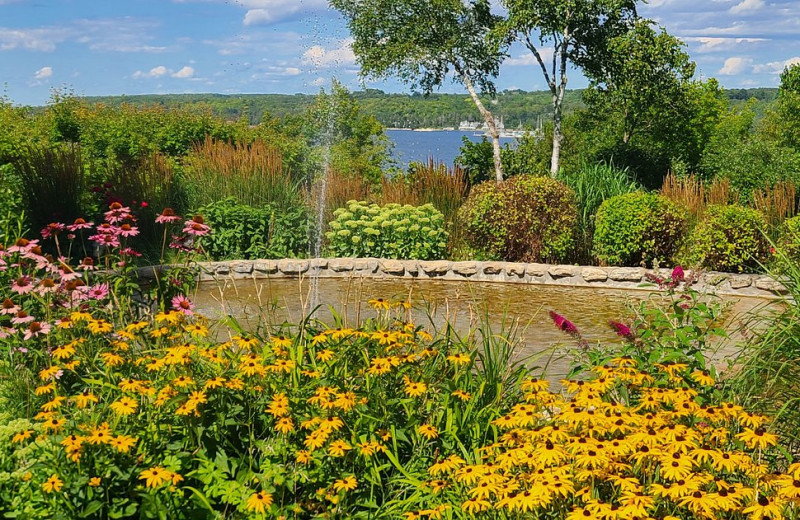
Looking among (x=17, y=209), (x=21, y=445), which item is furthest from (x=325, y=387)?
(x=17, y=209)

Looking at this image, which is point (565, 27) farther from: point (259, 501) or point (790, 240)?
point (259, 501)

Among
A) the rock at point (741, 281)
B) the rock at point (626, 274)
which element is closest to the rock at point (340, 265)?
the rock at point (626, 274)

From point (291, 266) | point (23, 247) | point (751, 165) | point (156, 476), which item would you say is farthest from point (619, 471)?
point (751, 165)

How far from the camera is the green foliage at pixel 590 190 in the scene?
924 cm

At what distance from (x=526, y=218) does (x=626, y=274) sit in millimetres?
1273

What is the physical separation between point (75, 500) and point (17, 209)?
5.54m

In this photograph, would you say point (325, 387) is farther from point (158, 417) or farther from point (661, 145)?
point (661, 145)

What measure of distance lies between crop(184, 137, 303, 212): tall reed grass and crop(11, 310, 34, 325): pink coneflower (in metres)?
5.80

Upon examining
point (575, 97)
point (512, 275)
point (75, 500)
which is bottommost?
point (512, 275)

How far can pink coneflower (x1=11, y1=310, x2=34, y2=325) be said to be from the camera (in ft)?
10.8

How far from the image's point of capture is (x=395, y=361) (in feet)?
9.02

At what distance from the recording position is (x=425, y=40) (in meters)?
12.7

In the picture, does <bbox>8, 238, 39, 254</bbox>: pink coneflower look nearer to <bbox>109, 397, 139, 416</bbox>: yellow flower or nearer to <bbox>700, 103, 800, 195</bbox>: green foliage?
<bbox>109, 397, 139, 416</bbox>: yellow flower

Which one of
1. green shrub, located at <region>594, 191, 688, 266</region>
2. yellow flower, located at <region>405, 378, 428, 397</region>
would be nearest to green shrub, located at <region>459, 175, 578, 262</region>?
green shrub, located at <region>594, 191, 688, 266</region>
